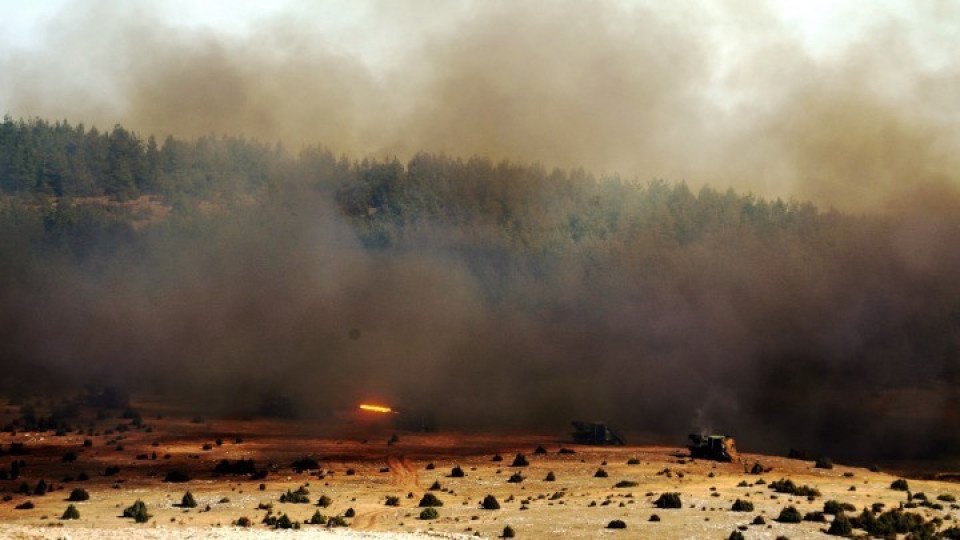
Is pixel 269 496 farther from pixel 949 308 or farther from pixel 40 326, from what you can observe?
pixel 949 308

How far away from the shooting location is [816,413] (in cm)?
17288

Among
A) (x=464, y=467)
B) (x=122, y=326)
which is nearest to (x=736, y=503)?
(x=464, y=467)

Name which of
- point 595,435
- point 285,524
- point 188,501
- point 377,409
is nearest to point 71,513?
point 188,501

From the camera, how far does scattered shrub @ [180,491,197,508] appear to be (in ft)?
282

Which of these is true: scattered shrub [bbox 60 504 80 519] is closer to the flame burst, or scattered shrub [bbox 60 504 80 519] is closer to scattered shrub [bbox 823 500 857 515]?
scattered shrub [bbox 823 500 857 515]

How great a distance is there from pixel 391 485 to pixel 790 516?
37160 mm

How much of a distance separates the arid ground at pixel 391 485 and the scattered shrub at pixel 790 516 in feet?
2.12

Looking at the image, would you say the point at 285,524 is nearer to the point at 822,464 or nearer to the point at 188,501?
the point at 188,501

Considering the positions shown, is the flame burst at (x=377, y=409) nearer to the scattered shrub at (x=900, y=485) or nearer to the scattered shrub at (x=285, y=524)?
the scattered shrub at (x=900, y=485)

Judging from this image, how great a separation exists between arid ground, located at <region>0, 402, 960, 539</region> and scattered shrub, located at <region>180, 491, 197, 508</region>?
52 cm

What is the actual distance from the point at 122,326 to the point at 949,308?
473ft

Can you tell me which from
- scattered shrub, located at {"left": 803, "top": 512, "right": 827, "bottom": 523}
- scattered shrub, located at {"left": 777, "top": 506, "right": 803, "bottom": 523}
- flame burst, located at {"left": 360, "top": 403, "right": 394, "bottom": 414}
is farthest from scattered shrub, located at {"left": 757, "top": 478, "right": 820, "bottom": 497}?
flame burst, located at {"left": 360, "top": 403, "right": 394, "bottom": 414}

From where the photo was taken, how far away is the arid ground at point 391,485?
250 feet

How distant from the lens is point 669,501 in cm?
8512
